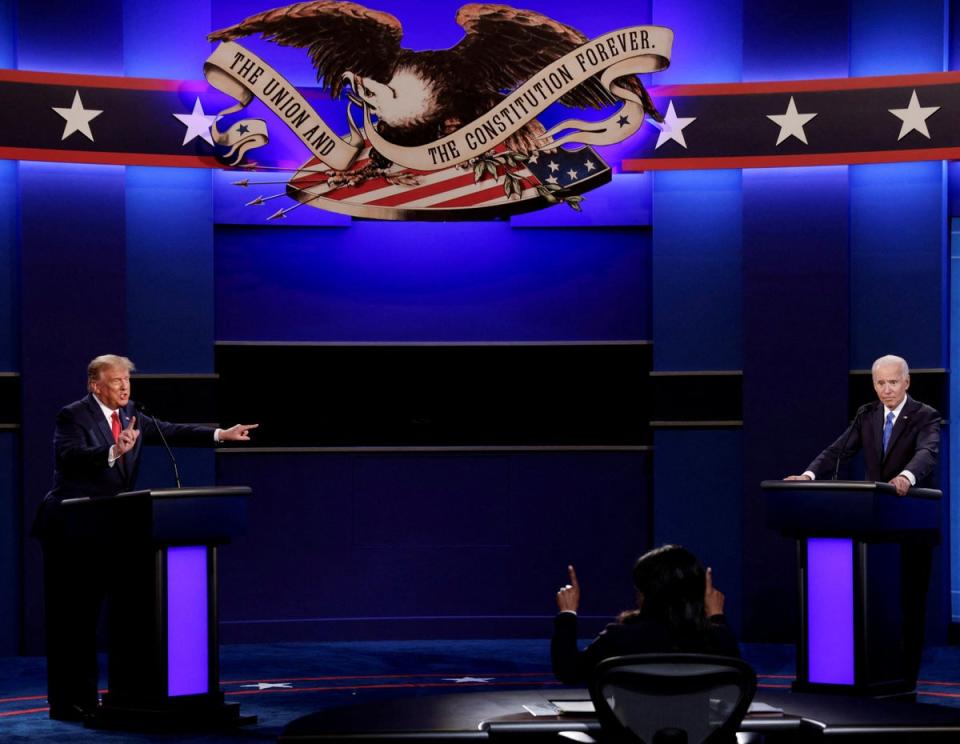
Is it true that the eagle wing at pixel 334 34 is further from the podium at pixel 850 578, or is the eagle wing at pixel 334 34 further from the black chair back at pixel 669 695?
the black chair back at pixel 669 695

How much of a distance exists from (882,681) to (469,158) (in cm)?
379

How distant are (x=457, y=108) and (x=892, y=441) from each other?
3241mm

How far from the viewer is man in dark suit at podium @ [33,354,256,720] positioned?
5.73m

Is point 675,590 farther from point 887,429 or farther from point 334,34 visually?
point 334,34

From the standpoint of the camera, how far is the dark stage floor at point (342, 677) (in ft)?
18.5

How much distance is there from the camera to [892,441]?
248 inches

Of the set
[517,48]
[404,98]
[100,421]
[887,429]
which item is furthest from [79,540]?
[517,48]

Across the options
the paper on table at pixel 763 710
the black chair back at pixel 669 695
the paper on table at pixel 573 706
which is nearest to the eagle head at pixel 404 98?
the paper on table at pixel 573 706

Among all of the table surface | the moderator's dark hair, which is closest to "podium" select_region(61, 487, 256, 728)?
the table surface

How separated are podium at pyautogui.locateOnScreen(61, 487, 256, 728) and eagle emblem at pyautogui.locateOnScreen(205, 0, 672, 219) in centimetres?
286

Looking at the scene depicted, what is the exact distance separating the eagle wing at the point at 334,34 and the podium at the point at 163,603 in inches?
127

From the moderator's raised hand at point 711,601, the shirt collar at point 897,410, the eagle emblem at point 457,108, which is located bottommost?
the moderator's raised hand at point 711,601

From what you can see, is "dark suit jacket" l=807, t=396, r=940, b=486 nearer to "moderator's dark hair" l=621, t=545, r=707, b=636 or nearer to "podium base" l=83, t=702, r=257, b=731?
"podium base" l=83, t=702, r=257, b=731

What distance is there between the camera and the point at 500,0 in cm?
812
